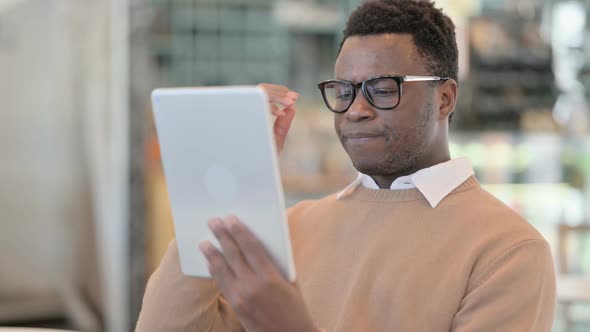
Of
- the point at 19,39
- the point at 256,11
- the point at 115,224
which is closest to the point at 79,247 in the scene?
the point at 115,224

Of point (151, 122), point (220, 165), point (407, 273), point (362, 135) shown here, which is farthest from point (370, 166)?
point (151, 122)

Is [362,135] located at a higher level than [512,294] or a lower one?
higher

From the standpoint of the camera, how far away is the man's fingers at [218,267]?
0.78 m

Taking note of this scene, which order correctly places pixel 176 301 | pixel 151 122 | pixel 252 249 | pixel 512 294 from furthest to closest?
1. pixel 151 122
2. pixel 176 301
3. pixel 512 294
4. pixel 252 249

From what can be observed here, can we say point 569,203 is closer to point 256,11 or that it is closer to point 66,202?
point 256,11

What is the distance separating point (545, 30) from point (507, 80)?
17.7 inches

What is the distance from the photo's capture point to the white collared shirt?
40.1 inches

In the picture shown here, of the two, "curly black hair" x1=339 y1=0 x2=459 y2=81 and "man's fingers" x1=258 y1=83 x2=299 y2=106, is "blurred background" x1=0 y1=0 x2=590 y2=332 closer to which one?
"curly black hair" x1=339 y1=0 x2=459 y2=81

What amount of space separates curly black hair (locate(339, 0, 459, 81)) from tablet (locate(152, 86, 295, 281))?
32cm

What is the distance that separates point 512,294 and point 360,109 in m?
0.30

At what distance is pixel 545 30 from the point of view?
4.26 m

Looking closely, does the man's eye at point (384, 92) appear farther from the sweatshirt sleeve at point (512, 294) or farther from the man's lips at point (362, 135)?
the sweatshirt sleeve at point (512, 294)

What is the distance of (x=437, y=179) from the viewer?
1.03m

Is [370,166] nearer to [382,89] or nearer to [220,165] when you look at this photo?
[382,89]
